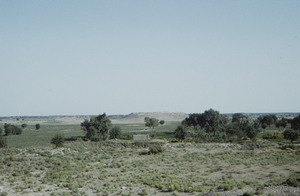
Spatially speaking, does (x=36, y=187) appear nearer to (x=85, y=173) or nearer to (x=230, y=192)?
(x=85, y=173)

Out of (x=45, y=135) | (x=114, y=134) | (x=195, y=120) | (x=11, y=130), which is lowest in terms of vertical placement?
(x=45, y=135)

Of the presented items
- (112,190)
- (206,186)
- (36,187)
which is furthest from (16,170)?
(206,186)

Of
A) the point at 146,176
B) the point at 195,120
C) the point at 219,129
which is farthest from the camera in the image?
the point at 195,120

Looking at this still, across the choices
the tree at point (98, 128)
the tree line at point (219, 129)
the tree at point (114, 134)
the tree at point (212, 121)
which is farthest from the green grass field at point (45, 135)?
the tree at point (212, 121)

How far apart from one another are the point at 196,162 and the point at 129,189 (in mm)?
16716

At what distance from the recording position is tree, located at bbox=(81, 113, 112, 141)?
6594cm

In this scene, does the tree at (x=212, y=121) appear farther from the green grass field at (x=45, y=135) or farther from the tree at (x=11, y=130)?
the tree at (x=11, y=130)

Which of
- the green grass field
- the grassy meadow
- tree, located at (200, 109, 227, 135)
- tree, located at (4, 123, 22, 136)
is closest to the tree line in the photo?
tree, located at (200, 109, 227, 135)

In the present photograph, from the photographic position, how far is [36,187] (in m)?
22.8

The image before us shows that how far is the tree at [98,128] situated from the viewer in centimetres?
6594

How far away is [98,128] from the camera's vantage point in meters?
67.8

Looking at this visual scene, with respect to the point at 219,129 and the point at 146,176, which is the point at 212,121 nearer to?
the point at 219,129

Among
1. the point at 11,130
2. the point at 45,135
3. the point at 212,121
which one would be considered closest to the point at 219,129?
the point at 212,121

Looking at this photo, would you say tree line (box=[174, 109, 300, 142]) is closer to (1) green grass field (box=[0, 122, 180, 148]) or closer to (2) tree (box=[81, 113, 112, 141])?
(1) green grass field (box=[0, 122, 180, 148])
